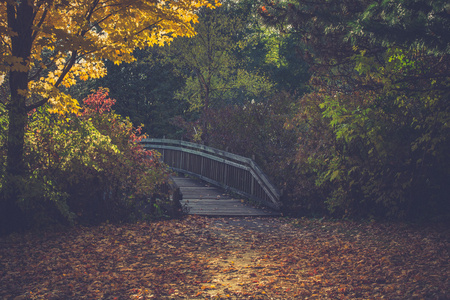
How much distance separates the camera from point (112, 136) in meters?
10.7

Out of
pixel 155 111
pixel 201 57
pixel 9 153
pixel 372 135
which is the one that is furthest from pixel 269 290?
pixel 155 111

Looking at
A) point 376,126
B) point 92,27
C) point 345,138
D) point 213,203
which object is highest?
point 92,27

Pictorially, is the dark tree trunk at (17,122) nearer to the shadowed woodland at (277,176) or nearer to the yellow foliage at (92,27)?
the shadowed woodland at (277,176)

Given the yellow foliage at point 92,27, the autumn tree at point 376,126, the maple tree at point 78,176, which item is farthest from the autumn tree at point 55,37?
the autumn tree at point 376,126

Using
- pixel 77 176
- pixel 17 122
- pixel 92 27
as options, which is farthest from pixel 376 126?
pixel 17 122

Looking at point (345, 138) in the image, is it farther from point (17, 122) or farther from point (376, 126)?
point (17, 122)

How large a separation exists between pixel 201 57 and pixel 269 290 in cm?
1611

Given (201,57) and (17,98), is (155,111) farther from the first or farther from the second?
(17,98)

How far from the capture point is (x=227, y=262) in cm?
691

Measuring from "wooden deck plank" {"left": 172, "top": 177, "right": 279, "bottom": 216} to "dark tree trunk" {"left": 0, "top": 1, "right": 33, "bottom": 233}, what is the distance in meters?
3.68

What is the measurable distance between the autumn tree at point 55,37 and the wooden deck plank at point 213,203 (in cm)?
376

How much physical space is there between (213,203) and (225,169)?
2168 mm

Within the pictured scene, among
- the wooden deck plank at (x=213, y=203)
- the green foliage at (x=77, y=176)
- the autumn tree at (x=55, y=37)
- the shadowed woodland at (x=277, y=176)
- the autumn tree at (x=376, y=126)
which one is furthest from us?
the wooden deck plank at (x=213, y=203)

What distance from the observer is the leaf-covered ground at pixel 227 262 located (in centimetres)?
543
